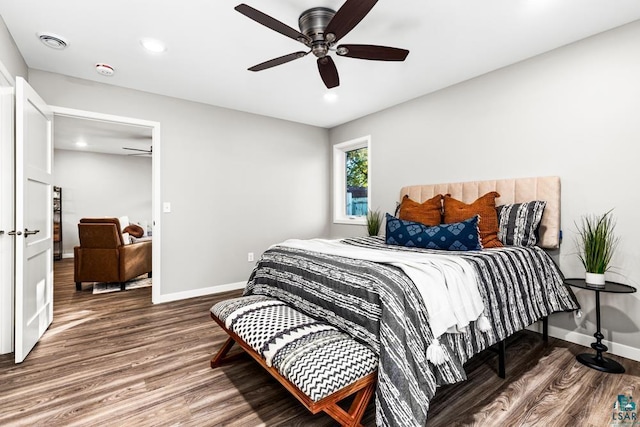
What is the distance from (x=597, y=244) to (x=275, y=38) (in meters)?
2.86

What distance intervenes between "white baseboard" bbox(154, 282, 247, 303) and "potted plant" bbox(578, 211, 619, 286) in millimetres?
3710

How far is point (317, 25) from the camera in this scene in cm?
210

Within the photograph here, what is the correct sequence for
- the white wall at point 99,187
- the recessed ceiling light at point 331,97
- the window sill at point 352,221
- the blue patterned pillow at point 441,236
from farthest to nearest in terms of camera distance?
the white wall at point 99,187
the window sill at point 352,221
the recessed ceiling light at point 331,97
the blue patterned pillow at point 441,236

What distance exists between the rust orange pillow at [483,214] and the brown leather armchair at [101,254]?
415 cm

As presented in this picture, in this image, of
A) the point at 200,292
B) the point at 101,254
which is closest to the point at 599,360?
the point at 200,292

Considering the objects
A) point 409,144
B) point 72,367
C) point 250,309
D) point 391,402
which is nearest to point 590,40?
point 409,144

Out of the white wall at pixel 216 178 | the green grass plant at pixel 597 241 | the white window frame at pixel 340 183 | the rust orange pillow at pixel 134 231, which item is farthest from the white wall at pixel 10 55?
the green grass plant at pixel 597 241

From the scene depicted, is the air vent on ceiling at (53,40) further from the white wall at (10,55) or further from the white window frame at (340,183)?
the white window frame at (340,183)

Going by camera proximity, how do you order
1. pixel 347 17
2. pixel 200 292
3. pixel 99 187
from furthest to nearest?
pixel 99 187 → pixel 200 292 → pixel 347 17

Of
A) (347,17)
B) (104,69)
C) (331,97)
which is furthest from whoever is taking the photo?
(331,97)

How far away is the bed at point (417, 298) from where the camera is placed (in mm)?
1395

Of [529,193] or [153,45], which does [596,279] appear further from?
[153,45]

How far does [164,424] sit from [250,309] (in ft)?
2.28

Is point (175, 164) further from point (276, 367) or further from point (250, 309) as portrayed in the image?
point (276, 367)
